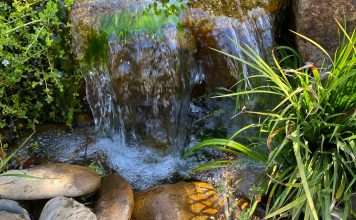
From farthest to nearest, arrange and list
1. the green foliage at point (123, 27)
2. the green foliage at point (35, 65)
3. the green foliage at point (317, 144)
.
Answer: the green foliage at point (123, 27)
the green foliage at point (35, 65)
the green foliage at point (317, 144)

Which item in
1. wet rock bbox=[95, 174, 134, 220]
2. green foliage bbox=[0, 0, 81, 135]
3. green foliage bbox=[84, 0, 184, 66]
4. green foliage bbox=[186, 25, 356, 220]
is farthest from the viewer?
green foliage bbox=[84, 0, 184, 66]

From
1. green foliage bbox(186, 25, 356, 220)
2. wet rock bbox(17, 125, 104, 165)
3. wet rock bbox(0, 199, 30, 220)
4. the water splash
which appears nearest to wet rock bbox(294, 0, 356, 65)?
green foliage bbox(186, 25, 356, 220)

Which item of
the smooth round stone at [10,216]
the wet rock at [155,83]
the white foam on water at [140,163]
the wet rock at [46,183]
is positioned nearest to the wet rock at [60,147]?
the white foam on water at [140,163]

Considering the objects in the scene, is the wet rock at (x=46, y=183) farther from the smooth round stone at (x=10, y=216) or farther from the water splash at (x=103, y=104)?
the water splash at (x=103, y=104)

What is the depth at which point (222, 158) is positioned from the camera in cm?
307

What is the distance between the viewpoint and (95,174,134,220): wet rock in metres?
2.62

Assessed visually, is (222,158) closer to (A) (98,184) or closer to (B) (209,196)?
(B) (209,196)

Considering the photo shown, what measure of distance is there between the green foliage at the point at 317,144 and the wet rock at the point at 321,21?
20.2 inches

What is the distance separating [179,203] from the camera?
107 inches

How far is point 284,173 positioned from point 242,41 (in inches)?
38.8

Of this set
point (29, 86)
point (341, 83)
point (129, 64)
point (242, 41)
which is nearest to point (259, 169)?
point (341, 83)

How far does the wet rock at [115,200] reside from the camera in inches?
103

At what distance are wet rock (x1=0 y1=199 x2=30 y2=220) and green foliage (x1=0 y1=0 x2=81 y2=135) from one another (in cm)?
68

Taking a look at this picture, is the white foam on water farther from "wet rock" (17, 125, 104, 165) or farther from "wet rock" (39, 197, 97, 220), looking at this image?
"wet rock" (39, 197, 97, 220)
